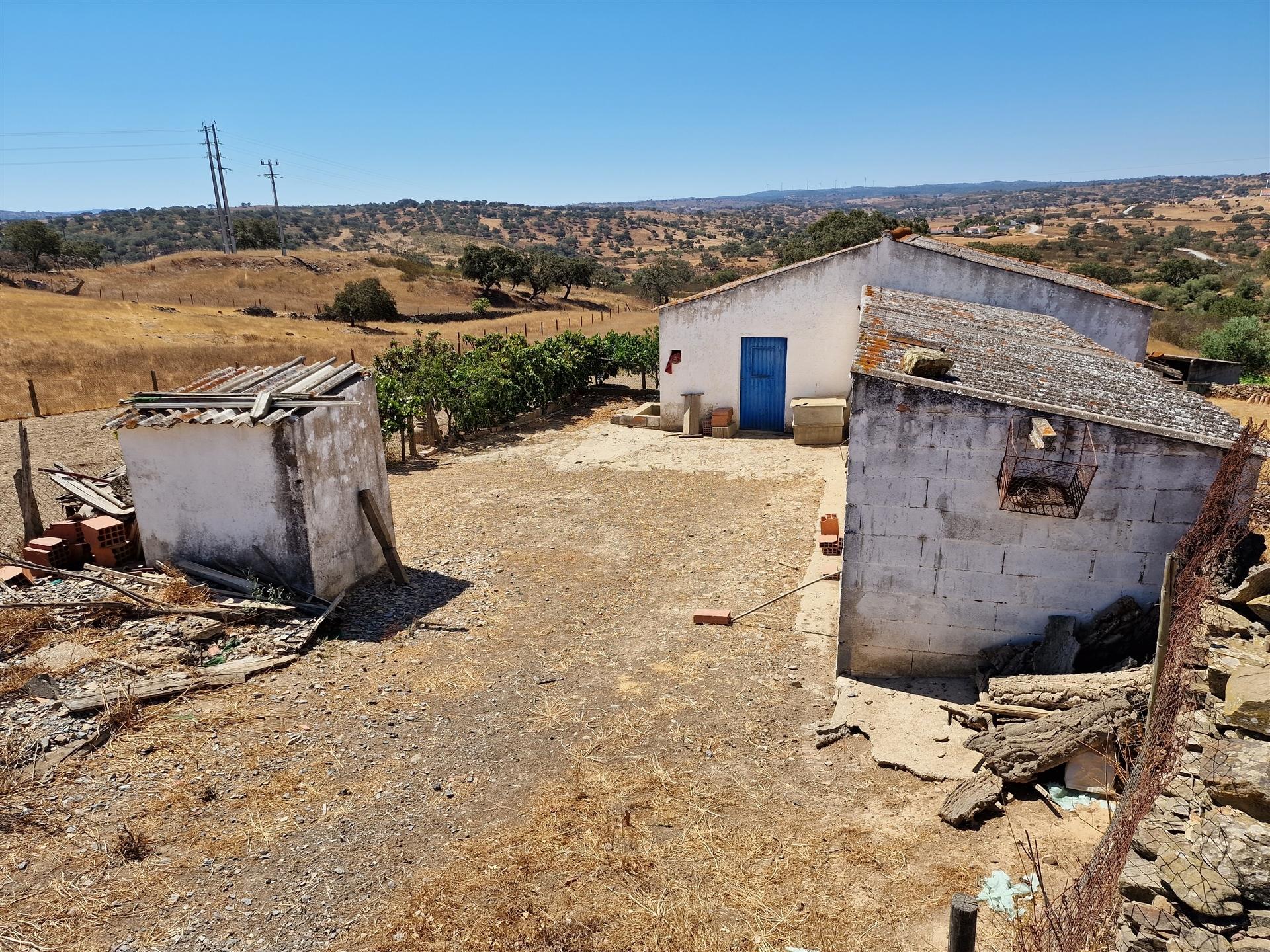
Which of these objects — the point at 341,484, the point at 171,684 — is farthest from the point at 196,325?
the point at 171,684

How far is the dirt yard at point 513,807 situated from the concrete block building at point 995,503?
1313 millimetres

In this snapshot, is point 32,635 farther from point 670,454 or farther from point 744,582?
point 670,454

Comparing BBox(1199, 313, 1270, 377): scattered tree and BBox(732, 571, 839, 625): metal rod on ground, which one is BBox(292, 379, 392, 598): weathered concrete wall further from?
BBox(1199, 313, 1270, 377): scattered tree

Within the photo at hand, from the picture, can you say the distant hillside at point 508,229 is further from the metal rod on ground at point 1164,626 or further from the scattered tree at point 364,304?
the metal rod on ground at point 1164,626

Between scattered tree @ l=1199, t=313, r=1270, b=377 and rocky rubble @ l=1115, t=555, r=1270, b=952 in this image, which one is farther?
scattered tree @ l=1199, t=313, r=1270, b=377

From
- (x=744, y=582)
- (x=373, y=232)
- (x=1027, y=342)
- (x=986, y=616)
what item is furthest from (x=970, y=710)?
(x=373, y=232)

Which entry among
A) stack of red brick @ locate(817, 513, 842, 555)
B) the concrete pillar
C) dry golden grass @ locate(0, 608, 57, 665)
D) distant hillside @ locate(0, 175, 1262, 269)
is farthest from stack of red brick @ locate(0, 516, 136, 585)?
distant hillside @ locate(0, 175, 1262, 269)

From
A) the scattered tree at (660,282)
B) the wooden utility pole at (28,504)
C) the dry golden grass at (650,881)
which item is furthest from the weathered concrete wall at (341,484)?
the scattered tree at (660,282)

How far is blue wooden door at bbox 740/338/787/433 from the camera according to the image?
60.1ft

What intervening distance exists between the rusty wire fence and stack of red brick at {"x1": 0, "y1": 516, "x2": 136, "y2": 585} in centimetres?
1064

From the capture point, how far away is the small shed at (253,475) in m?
9.05

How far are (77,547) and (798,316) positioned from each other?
46.4ft

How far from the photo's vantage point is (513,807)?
616 centimetres

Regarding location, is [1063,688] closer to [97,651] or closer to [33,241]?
[97,651]
